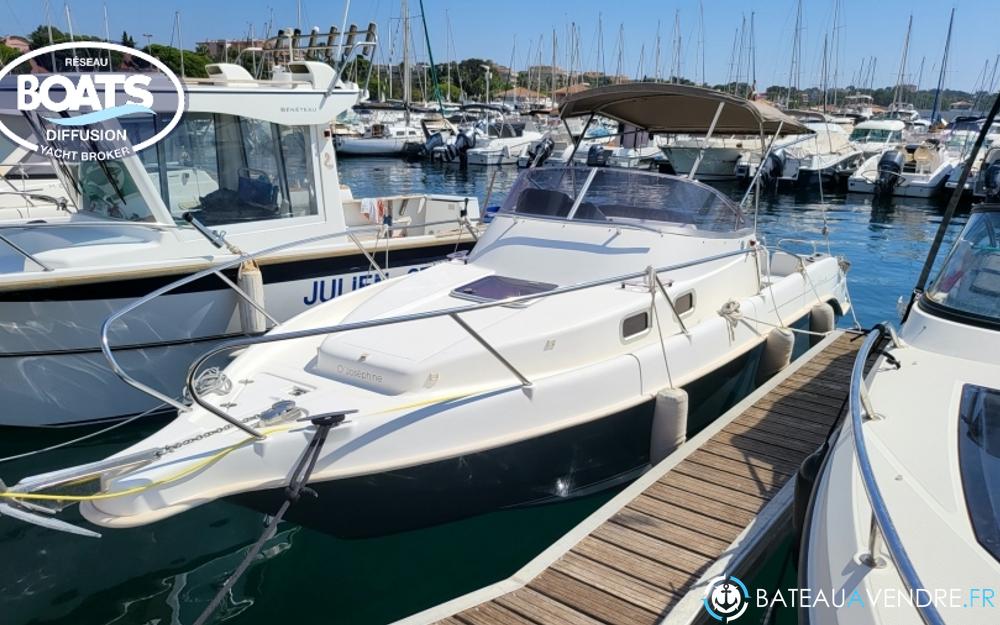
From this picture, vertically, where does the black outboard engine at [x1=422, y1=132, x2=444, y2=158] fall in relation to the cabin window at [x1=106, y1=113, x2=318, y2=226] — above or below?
below

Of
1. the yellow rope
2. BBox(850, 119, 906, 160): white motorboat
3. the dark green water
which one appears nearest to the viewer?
the yellow rope

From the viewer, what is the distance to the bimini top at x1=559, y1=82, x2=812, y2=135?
20.4 feet

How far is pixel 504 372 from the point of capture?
175 inches

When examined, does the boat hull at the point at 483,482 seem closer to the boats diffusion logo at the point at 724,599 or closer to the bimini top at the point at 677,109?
the boats diffusion logo at the point at 724,599

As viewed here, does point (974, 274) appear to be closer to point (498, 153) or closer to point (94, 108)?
point (94, 108)

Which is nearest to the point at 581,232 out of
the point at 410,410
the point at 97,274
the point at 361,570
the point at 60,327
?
the point at 410,410

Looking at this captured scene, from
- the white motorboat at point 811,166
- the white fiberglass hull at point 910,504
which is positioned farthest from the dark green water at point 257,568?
the white motorboat at point 811,166

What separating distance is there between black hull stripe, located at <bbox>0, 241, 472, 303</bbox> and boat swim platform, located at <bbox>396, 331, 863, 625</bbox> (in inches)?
160

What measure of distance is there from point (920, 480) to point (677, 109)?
4667 mm

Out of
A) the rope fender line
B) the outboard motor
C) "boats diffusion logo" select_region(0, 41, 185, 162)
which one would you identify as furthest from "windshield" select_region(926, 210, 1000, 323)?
the outboard motor

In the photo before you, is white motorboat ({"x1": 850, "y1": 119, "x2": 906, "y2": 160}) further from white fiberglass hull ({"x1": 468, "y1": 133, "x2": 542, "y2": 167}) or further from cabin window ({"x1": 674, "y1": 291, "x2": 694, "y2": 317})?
cabin window ({"x1": 674, "y1": 291, "x2": 694, "y2": 317})

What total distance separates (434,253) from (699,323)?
3729mm

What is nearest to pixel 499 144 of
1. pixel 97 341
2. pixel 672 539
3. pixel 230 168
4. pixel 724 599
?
pixel 230 168

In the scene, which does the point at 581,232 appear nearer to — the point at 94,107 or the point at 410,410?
the point at 410,410
